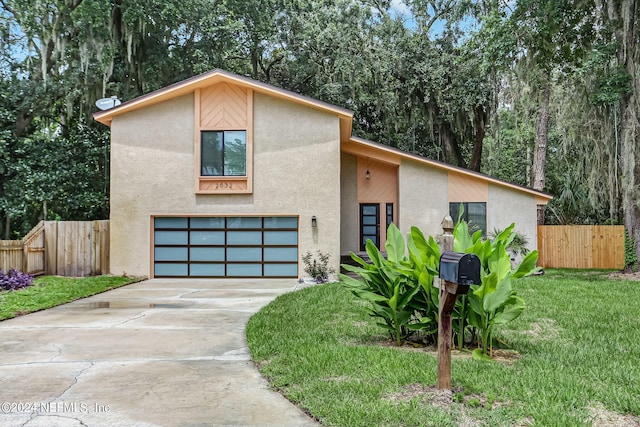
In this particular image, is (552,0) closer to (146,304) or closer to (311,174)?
(311,174)

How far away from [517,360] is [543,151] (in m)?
14.9

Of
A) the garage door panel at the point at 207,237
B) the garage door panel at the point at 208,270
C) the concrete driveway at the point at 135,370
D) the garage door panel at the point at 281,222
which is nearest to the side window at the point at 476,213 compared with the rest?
the garage door panel at the point at 281,222

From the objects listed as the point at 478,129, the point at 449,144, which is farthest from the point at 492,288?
the point at 449,144

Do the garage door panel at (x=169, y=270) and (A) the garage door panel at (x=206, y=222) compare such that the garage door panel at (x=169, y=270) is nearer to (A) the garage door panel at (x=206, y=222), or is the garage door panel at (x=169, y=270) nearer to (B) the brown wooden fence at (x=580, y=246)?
(A) the garage door panel at (x=206, y=222)

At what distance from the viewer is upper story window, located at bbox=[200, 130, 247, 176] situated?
43.5ft

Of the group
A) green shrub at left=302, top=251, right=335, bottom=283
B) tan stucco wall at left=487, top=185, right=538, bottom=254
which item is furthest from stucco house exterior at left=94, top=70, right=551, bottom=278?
tan stucco wall at left=487, top=185, right=538, bottom=254

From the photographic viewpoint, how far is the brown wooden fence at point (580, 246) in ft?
53.8

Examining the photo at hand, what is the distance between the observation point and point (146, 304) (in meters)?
8.77

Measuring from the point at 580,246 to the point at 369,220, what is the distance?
23.9 feet

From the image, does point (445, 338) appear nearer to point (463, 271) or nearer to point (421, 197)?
point (463, 271)

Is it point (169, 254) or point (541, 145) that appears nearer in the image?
point (169, 254)

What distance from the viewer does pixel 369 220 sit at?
613 inches

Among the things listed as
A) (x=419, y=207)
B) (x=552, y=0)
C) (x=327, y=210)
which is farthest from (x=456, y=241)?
(x=552, y=0)

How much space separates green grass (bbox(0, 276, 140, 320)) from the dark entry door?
22.2 feet
